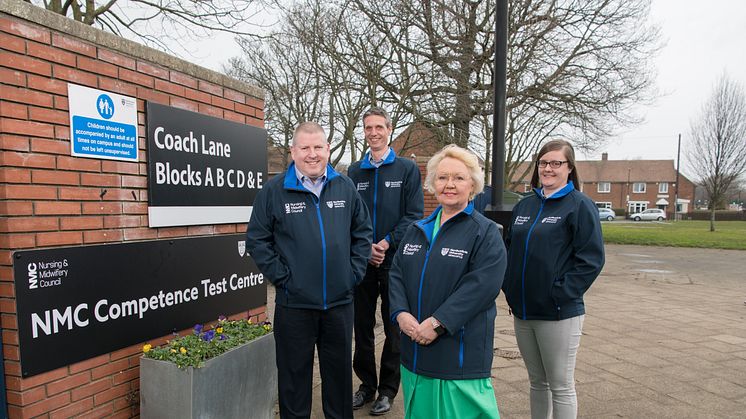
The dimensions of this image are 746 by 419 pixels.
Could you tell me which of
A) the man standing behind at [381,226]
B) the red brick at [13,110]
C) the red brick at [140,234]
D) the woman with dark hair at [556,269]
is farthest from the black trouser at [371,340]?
the red brick at [13,110]

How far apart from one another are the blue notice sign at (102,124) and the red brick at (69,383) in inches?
47.0

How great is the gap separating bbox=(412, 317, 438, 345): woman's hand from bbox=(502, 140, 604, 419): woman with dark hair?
820 millimetres

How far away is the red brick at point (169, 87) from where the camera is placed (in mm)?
2969

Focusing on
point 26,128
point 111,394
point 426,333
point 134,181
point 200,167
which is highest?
point 26,128

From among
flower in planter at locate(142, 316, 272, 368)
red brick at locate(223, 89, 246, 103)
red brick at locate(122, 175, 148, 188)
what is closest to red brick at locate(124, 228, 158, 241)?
red brick at locate(122, 175, 148, 188)

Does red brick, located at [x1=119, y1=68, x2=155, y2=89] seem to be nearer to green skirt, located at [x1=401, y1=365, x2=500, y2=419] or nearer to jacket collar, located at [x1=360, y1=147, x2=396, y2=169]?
jacket collar, located at [x1=360, y1=147, x2=396, y2=169]

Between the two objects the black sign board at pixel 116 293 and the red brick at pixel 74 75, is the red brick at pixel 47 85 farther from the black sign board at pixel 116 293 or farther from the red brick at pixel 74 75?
the black sign board at pixel 116 293

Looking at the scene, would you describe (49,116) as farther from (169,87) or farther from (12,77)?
(169,87)

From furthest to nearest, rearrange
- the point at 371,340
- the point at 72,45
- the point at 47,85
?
the point at 371,340, the point at 72,45, the point at 47,85

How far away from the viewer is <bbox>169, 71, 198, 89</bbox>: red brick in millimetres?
3089

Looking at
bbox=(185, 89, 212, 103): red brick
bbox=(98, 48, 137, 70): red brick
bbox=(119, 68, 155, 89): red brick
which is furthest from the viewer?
bbox=(185, 89, 212, 103): red brick

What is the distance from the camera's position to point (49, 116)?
235 cm

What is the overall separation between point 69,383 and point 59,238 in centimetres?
78

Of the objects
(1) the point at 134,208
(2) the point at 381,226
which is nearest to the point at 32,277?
(1) the point at 134,208
